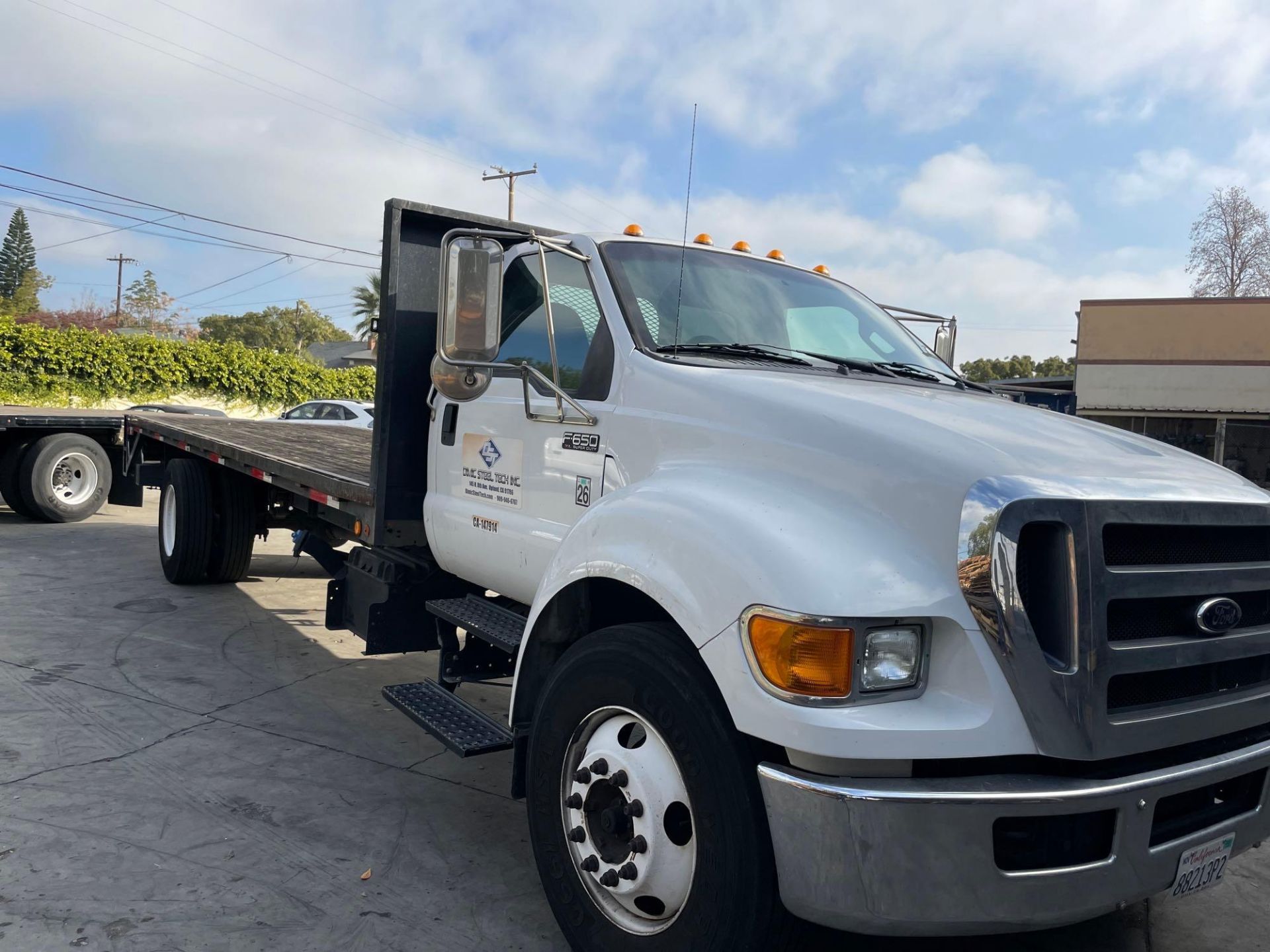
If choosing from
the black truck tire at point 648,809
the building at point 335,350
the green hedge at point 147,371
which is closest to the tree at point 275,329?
the building at point 335,350

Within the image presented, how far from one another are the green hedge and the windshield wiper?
2254 centimetres

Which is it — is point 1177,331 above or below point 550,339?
above

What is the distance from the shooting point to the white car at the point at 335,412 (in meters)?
15.9

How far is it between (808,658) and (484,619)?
2006 mm

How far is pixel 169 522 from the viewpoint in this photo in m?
8.43

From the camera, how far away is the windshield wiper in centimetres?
333

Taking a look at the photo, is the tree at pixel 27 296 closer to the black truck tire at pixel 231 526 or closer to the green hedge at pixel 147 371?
the green hedge at pixel 147 371

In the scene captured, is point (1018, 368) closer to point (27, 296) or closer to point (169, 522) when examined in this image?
point (169, 522)

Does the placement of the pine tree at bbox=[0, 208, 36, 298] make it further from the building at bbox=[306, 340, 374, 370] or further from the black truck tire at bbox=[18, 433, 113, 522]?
the black truck tire at bbox=[18, 433, 113, 522]

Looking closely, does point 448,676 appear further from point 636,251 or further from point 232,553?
point 232,553

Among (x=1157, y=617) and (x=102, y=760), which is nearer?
(x=1157, y=617)

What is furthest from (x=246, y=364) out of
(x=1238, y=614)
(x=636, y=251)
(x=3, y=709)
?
(x=1238, y=614)

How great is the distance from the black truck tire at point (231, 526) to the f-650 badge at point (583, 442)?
531 cm

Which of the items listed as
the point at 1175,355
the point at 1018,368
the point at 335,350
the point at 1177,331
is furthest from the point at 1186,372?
the point at 335,350
